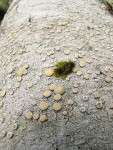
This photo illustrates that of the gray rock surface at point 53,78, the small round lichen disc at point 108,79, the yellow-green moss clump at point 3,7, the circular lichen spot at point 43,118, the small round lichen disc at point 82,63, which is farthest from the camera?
the yellow-green moss clump at point 3,7

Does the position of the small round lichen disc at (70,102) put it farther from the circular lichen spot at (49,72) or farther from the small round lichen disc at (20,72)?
the small round lichen disc at (20,72)

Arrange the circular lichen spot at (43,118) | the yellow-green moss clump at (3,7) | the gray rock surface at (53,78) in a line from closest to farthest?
the gray rock surface at (53,78) → the circular lichen spot at (43,118) → the yellow-green moss clump at (3,7)

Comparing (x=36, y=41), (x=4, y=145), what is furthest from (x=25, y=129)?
(x=36, y=41)

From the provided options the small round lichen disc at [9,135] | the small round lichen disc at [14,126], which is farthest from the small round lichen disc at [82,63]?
the small round lichen disc at [9,135]

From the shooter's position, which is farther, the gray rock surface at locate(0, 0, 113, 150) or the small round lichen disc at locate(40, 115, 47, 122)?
the small round lichen disc at locate(40, 115, 47, 122)

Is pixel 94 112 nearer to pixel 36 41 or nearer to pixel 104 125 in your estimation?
pixel 104 125

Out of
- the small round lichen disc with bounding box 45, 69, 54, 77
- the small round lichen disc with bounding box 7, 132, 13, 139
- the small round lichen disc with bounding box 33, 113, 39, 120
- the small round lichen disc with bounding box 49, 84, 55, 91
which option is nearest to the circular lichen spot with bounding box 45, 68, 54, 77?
the small round lichen disc with bounding box 45, 69, 54, 77

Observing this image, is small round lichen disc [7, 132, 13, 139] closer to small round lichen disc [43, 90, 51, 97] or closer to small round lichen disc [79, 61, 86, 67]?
small round lichen disc [43, 90, 51, 97]
